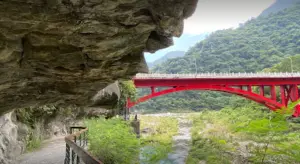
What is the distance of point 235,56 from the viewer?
60.0 meters

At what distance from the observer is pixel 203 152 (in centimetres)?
1436

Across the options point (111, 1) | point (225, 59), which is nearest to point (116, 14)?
point (111, 1)

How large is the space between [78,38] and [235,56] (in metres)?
60.3

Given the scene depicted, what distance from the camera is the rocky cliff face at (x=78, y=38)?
3075 millimetres

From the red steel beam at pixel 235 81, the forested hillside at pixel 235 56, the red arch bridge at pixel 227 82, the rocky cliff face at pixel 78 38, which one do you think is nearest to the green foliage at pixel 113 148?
the rocky cliff face at pixel 78 38

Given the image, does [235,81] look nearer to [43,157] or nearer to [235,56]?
[43,157]

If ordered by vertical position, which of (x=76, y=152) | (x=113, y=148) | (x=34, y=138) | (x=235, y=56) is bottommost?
(x=34, y=138)

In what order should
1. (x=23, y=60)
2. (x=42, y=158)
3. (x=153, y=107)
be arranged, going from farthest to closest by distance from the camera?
1. (x=153, y=107)
2. (x=42, y=158)
3. (x=23, y=60)

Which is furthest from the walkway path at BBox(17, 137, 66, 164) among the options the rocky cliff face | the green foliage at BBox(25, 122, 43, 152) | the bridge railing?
the rocky cliff face

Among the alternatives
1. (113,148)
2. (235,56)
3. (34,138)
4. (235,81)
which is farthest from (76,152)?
(235,56)

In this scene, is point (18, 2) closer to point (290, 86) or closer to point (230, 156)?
point (230, 156)

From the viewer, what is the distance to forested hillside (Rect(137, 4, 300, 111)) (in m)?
52.8

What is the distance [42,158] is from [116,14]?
7.49 m

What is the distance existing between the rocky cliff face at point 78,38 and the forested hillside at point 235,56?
40.4 meters
